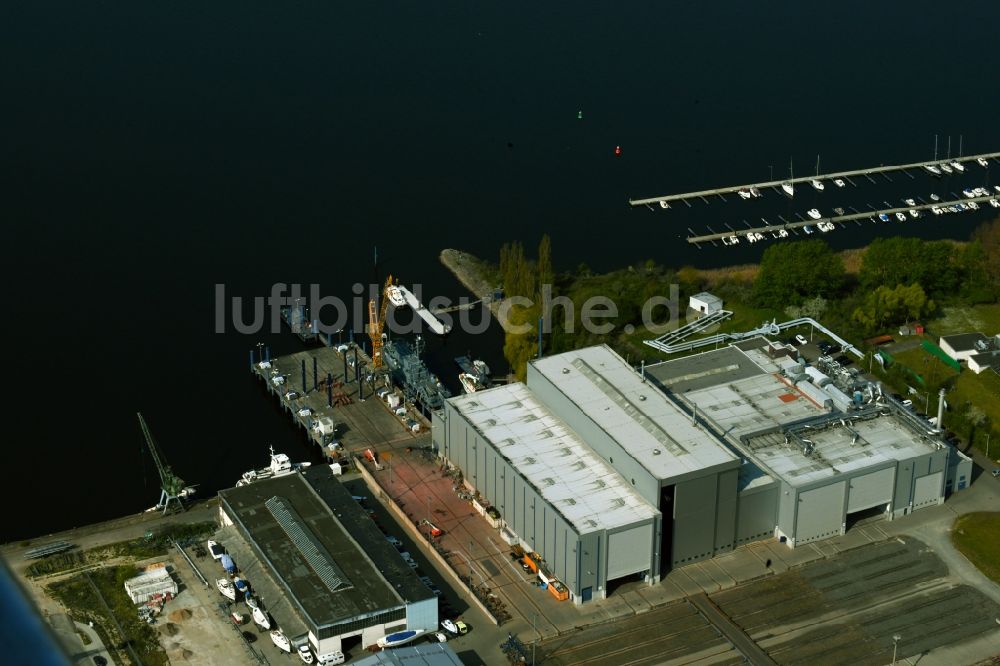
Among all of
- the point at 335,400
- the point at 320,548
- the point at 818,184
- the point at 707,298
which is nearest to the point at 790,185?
the point at 818,184

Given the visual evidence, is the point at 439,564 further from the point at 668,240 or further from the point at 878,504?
the point at 668,240

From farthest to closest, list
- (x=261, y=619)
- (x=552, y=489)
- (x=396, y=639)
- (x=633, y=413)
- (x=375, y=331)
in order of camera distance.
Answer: (x=375, y=331)
(x=633, y=413)
(x=552, y=489)
(x=261, y=619)
(x=396, y=639)

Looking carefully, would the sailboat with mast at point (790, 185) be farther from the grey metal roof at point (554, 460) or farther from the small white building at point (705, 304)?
the grey metal roof at point (554, 460)

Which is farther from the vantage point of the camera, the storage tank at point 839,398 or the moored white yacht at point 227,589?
the storage tank at point 839,398

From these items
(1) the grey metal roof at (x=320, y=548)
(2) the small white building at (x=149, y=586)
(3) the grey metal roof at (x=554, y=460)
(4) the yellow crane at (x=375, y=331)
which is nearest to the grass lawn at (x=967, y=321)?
(3) the grey metal roof at (x=554, y=460)

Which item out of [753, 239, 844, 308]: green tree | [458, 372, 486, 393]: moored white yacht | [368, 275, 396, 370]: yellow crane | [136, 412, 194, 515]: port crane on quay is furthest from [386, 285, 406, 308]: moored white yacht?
[753, 239, 844, 308]: green tree

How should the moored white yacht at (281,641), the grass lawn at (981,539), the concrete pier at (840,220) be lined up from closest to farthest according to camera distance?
the moored white yacht at (281,641)
the grass lawn at (981,539)
the concrete pier at (840,220)

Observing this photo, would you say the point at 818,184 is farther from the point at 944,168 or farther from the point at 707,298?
the point at 707,298
